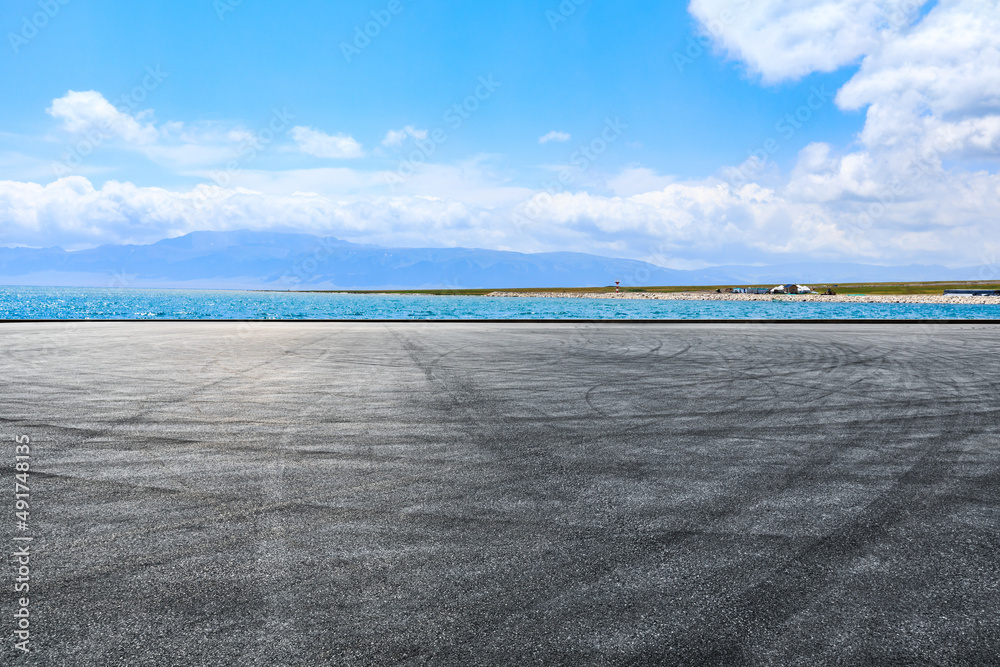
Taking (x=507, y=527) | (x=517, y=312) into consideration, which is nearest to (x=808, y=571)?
(x=507, y=527)

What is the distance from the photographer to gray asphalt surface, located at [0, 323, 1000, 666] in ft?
9.26

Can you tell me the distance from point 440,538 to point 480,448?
7.60 ft

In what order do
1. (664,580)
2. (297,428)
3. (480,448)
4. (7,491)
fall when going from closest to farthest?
(664,580), (7,491), (480,448), (297,428)

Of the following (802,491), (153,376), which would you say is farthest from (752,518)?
(153,376)

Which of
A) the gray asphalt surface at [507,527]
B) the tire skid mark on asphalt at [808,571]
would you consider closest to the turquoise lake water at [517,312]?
the gray asphalt surface at [507,527]

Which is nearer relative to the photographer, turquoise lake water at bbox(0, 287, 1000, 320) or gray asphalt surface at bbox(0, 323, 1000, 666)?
gray asphalt surface at bbox(0, 323, 1000, 666)

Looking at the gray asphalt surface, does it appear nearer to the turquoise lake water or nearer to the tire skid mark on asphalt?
the tire skid mark on asphalt

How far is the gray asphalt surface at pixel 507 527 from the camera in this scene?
2.82 metres

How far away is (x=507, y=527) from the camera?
4094 millimetres

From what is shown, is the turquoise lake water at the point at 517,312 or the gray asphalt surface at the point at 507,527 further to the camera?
the turquoise lake water at the point at 517,312

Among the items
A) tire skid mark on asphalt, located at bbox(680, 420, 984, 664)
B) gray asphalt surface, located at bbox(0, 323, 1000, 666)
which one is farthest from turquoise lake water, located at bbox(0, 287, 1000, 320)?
tire skid mark on asphalt, located at bbox(680, 420, 984, 664)

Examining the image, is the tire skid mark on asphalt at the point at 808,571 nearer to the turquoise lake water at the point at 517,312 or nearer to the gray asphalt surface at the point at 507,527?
the gray asphalt surface at the point at 507,527

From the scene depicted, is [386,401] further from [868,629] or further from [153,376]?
[868,629]

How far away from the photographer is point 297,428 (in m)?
7.05
